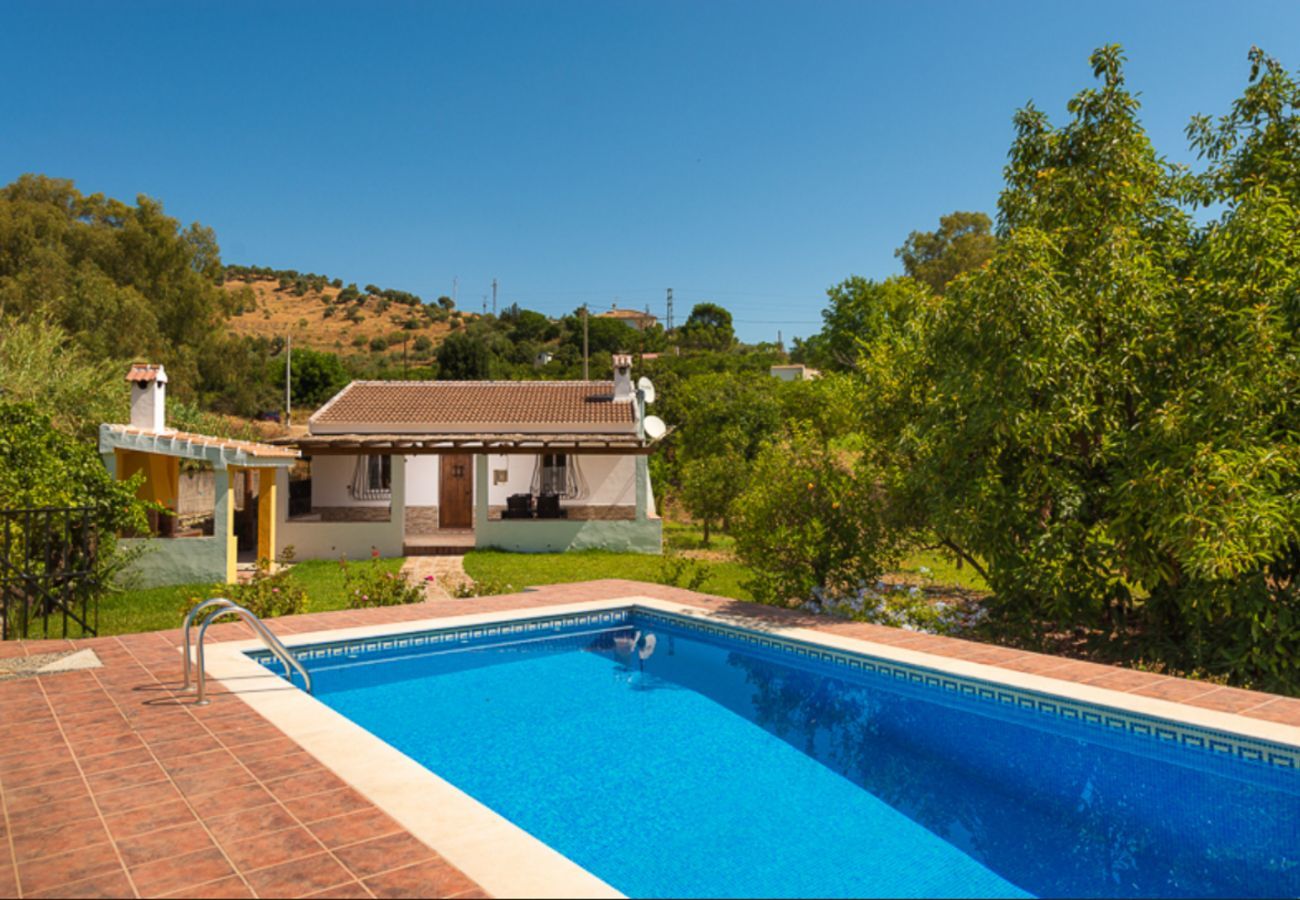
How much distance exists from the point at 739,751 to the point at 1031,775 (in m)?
2.24

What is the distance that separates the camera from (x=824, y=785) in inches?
245

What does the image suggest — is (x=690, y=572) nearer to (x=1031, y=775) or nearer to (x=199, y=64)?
(x=1031, y=775)

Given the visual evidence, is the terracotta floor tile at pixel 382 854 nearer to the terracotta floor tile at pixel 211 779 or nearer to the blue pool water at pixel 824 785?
the blue pool water at pixel 824 785

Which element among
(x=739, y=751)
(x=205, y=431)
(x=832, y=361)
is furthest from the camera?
(x=832, y=361)

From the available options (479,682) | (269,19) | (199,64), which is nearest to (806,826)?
(479,682)

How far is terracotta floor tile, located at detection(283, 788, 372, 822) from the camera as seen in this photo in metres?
4.56

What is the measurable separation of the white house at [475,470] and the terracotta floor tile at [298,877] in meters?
15.7

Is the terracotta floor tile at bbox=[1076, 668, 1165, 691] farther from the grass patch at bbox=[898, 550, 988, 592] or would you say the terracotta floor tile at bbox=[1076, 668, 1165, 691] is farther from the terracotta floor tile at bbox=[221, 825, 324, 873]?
the terracotta floor tile at bbox=[221, 825, 324, 873]

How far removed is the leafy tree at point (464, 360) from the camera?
53.2 metres

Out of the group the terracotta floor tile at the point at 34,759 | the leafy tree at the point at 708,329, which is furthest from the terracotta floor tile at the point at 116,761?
the leafy tree at the point at 708,329

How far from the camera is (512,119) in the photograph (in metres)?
27.6

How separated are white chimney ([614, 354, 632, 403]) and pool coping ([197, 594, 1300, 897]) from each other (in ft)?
51.8

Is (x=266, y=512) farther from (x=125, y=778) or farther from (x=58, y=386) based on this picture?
(x=125, y=778)

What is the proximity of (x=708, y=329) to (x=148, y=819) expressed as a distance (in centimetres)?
7987
